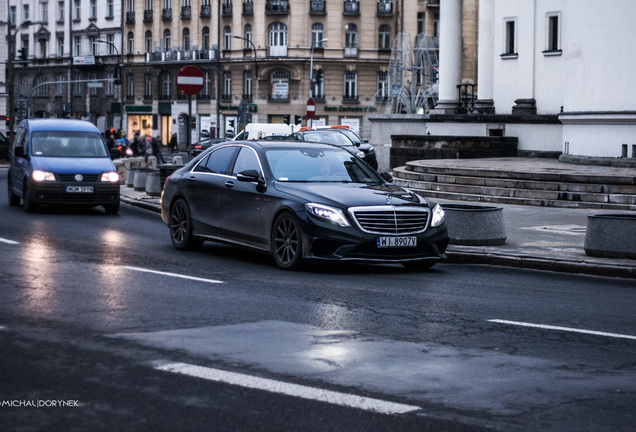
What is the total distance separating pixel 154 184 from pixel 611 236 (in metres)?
15.6

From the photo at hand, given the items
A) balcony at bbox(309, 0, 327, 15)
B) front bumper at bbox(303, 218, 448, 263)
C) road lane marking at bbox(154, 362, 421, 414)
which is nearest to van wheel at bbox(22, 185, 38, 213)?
front bumper at bbox(303, 218, 448, 263)

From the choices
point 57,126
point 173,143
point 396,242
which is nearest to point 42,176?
point 57,126

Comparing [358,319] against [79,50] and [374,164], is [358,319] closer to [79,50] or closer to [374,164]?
[374,164]

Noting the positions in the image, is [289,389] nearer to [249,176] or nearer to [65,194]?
[249,176]

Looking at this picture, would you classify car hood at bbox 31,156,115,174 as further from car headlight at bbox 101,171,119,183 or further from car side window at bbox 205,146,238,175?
car side window at bbox 205,146,238,175

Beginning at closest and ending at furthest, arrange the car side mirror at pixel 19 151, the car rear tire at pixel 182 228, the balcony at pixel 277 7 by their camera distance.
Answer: the car rear tire at pixel 182 228 → the car side mirror at pixel 19 151 → the balcony at pixel 277 7

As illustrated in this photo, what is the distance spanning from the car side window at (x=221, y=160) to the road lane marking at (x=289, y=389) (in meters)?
7.61

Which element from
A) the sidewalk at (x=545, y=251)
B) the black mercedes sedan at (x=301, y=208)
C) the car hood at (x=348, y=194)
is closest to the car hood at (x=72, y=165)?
the black mercedes sedan at (x=301, y=208)

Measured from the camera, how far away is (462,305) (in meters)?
10.1

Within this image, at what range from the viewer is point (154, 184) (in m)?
27.5

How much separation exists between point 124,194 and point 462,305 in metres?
20.0

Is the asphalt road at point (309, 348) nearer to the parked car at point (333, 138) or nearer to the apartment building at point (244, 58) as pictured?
the parked car at point (333, 138)

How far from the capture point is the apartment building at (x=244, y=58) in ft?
270

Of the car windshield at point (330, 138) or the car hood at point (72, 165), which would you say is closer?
the car hood at point (72, 165)
